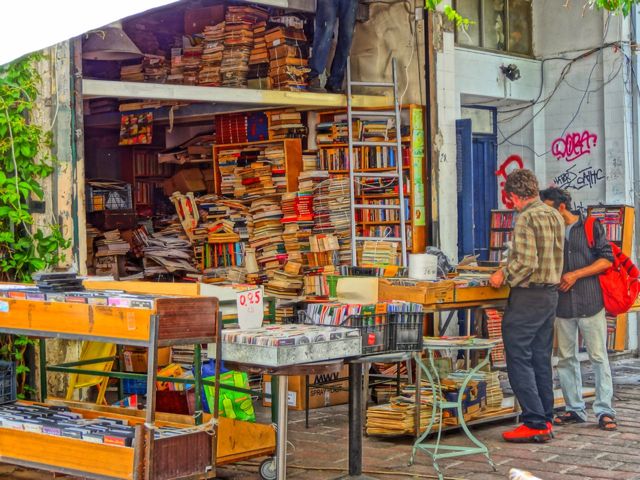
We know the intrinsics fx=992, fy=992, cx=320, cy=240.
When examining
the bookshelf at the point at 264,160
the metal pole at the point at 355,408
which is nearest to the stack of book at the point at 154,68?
the bookshelf at the point at 264,160

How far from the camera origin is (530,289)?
7293 millimetres

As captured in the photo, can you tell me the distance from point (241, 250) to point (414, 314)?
5.54 meters

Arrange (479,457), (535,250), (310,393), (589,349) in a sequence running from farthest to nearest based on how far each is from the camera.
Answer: (310,393), (589,349), (535,250), (479,457)

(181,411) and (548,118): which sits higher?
(548,118)

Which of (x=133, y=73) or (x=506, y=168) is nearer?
(x=133, y=73)

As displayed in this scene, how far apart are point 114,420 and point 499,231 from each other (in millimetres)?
6847

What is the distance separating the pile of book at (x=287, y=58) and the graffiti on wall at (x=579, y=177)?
3.76 metres

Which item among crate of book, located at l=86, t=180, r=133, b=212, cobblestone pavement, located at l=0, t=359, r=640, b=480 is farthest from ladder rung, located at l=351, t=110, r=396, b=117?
cobblestone pavement, located at l=0, t=359, r=640, b=480

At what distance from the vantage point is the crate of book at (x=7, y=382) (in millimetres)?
6648

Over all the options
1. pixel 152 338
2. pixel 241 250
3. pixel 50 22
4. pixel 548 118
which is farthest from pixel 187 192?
pixel 50 22

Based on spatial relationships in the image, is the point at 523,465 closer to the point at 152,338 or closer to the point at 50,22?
the point at 152,338

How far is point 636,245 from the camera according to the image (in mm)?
12133

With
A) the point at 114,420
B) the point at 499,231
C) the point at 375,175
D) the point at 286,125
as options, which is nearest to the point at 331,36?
the point at 286,125

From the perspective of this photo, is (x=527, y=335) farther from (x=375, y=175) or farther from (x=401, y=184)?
(x=375, y=175)
